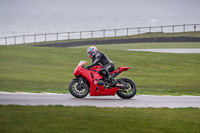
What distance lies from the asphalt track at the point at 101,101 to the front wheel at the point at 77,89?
0.58 feet

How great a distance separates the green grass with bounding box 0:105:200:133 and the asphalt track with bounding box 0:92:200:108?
1.18m

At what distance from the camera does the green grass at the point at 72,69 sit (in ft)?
55.4

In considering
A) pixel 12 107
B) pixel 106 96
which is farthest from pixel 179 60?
pixel 12 107

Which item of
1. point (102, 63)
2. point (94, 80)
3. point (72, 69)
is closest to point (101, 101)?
point (94, 80)

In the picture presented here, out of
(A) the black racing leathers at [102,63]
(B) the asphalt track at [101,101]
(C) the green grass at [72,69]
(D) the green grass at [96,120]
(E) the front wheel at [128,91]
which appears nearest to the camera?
(D) the green grass at [96,120]

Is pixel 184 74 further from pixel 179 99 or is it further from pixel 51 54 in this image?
pixel 51 54

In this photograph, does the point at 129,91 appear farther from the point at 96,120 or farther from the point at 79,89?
the point at 96,120

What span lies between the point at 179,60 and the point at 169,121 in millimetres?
22525

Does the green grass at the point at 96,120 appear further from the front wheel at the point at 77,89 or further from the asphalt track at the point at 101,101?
the front wheel at the point at 77,89

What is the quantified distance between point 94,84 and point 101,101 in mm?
620

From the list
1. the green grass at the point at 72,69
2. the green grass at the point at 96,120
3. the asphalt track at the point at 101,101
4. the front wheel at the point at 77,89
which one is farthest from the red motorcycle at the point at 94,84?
the green grass at the point at 72,69

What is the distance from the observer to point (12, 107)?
32.0 ft

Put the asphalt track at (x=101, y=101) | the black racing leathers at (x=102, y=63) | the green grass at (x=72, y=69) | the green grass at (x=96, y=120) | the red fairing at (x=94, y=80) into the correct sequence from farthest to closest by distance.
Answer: the green grass at (x=72, y=69) → the red fairing at (x=94, y=80) → the black racing leathers at (x=102, y=63) → the asphalt track at (x=101, y=101) → the green grass at (x=96, y=120)

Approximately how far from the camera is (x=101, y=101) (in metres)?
11.9
